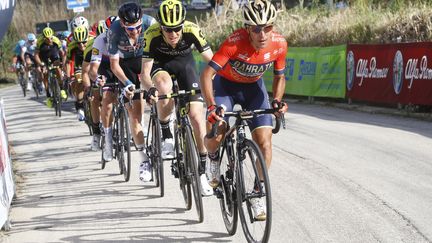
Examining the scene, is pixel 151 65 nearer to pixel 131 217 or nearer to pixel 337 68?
pixel 131 217

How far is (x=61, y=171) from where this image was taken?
11.2m

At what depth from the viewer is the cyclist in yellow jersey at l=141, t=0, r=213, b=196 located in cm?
772

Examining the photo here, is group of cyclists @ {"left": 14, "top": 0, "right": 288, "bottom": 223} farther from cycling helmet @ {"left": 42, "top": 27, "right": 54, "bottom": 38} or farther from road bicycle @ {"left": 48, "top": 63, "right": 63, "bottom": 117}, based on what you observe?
cycling helmet @ {"left": 42, "top": 27, "right": 54, "bottom": 38}

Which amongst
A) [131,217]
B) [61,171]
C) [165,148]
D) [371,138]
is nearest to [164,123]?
[165,148]

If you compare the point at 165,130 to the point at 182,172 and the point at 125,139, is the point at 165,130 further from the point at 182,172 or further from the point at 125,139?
the point at 125,139

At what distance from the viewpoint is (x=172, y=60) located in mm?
8414

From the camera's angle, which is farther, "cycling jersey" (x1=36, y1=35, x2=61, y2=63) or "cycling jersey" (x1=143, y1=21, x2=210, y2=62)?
"cycling jersey" (x1=36, y1=35, x2=61, y2=63)

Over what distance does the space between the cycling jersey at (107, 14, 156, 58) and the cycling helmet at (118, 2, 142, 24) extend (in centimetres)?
49

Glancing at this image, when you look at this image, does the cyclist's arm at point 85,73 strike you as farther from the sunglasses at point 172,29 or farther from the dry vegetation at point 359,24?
the dry vegetation at point 359,24

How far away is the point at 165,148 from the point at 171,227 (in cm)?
139

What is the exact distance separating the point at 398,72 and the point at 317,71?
4432 mm

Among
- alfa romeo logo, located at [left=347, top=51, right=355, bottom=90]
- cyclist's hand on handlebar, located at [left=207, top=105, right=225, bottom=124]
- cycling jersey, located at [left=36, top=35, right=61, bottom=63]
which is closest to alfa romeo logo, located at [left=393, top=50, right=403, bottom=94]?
alfa romeo logo, located at [left=347, top=51, right=355, bottom=90]

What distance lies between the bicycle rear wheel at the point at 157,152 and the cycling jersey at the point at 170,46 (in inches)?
31.3

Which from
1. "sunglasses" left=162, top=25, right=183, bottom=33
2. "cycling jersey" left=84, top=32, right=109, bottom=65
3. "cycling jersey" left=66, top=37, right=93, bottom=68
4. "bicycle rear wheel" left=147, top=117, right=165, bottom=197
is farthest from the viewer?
"cycling jersey" left=66, top=37, right=93, bottom=68
